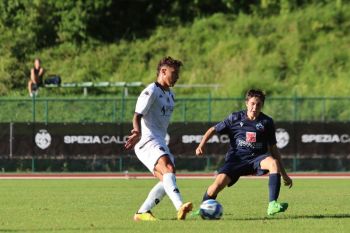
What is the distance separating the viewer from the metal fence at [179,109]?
1251 inches

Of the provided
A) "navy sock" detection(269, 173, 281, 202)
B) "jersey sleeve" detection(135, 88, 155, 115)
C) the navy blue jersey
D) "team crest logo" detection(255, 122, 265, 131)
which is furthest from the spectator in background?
"jersey sleeve" detection(135, 88, 155, 115)

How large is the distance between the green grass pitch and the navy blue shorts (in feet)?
1.78

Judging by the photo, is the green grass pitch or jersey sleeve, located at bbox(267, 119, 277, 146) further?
jersey sleeve, located at bbox(267, 119, 277, 146)

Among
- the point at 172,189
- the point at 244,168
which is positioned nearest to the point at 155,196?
the point at 172,189

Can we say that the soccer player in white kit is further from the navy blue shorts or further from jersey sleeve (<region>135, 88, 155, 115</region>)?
the navy blue shorts

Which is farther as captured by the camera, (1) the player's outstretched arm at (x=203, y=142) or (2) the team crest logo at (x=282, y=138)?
(2) the team crest logo at (x=282, y=138)

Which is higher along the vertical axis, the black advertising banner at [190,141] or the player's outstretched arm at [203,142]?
the player's outstretched arm at [203,142]

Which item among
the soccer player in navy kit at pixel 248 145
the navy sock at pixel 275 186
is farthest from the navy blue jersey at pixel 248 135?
the navy sock at pixel 275 186

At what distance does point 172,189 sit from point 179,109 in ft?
66.9

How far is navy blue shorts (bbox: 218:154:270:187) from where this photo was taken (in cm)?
1334

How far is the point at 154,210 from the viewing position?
1448 cm

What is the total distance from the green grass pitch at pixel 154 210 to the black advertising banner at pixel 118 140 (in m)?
6.20

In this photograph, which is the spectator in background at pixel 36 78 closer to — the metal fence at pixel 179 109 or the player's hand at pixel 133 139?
the metal fence at pixel 179 109

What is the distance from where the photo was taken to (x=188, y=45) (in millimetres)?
40594
